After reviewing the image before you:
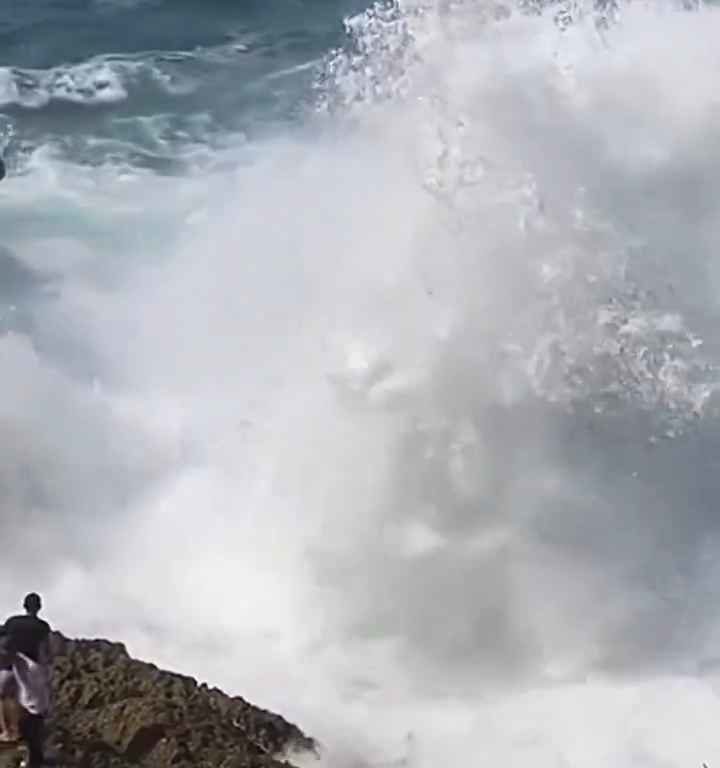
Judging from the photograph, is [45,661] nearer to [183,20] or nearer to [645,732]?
[645,732]

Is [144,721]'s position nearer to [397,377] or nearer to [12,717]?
[12,717]

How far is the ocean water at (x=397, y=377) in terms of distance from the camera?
15398mm

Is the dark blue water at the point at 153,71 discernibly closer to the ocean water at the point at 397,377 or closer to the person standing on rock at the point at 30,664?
the ocean water at the point at 397,377

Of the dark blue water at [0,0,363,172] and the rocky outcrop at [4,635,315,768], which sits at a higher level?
the dark blue water at [0,0,363,172]

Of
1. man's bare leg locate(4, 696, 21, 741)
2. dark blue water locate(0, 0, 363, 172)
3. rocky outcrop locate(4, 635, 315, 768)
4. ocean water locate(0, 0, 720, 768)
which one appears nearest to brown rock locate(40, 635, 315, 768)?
rocky outcrop locate(4, 635, 315, 768)

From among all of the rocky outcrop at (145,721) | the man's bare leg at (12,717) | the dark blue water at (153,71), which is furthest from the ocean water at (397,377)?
the man's bare leg at (12,717)

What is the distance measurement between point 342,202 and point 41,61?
8219 millimetres

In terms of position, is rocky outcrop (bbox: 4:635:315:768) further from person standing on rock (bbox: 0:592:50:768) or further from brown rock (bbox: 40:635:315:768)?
person standing on rock (bbox: 0:592:50:768)

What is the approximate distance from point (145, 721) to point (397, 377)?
8122mm

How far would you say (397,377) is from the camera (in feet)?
61.1

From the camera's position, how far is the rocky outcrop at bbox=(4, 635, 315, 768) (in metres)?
10.8

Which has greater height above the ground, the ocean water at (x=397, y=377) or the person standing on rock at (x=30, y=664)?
the ocean water at (x=397, y=377)

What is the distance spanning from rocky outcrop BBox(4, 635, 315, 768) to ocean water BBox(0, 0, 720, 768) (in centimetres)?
119

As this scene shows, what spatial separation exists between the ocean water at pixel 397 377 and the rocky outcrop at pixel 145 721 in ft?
3.91
